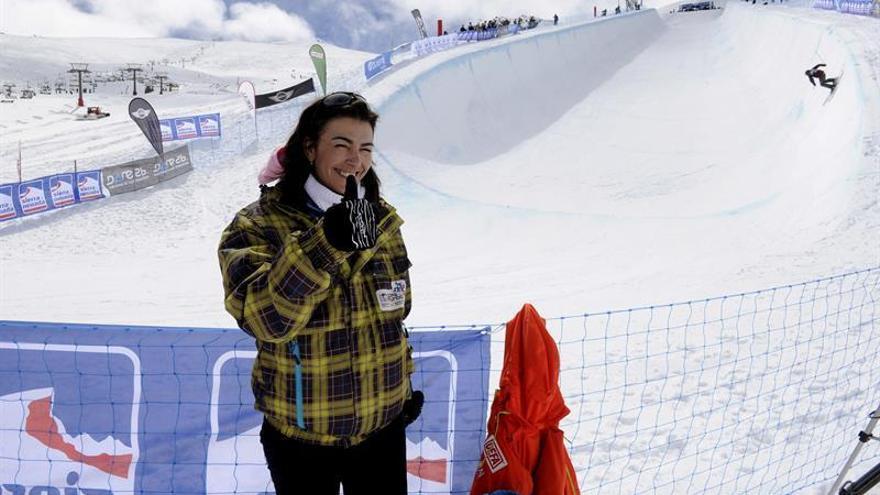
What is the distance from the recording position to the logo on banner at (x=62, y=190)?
41.5 feet

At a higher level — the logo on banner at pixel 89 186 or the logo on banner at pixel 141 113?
the logo on banner at pixel 141 113

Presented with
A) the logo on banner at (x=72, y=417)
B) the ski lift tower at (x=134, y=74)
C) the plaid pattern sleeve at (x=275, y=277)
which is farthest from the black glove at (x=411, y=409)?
the ski lift tower at (x=134, y=74)

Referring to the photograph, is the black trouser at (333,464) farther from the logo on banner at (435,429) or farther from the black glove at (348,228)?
the logo on banner at (435,429)

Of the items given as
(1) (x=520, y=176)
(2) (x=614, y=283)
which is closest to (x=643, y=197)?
(1) (x=520, y=176)

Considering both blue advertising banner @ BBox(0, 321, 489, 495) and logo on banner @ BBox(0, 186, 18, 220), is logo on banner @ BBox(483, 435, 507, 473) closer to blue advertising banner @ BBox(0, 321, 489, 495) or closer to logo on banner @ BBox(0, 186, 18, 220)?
blue advertising banner @ BBox(0, 321, 489, 495)

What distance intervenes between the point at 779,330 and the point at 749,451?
170cm

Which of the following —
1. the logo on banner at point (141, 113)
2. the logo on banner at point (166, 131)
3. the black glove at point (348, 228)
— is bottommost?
the black glove at point (348, 228)

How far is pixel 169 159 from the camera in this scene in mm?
14492

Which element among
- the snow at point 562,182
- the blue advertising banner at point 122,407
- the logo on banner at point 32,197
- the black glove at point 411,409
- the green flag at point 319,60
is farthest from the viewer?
the green flag at point 319,60

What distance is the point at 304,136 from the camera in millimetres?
1500

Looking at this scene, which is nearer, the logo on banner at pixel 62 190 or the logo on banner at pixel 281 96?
the logo on banner at pixel 62 190

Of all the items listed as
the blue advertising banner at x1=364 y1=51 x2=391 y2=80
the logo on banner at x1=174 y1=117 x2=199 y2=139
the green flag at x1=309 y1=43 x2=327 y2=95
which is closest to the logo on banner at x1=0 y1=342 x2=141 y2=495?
the green flag at x1=309 y1=43 x2=327 y2=95

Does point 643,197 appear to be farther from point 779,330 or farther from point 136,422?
point 136,422

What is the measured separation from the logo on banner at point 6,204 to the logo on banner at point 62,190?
0.74m
